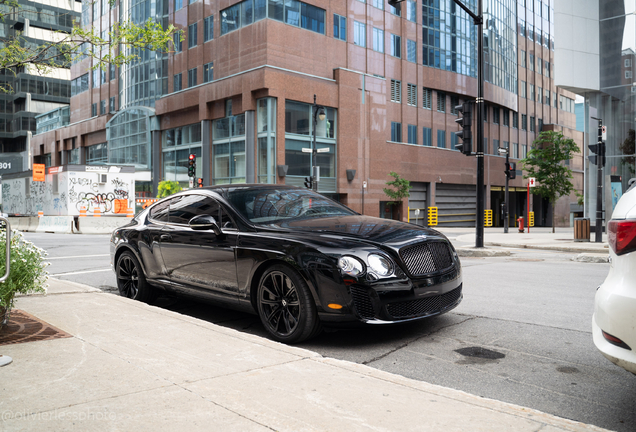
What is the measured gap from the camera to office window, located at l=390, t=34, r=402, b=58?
46906mm

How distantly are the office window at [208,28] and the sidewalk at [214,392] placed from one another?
41917 millimetres

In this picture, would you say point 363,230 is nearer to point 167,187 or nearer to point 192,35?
point 167,187

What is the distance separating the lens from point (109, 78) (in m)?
62.1

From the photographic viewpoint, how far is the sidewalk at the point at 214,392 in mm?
2994

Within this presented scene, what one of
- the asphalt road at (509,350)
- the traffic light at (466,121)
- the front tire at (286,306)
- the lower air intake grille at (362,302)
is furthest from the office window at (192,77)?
the lower air intake grille at (362,302)

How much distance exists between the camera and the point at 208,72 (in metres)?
43.6

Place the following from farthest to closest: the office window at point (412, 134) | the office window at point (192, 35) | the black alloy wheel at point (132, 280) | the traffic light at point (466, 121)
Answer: the office window at point (412, 134) → the office window at point (192, 35) → the traffic light at point (466, 121) → the black alloy wheel at point (132, 280)

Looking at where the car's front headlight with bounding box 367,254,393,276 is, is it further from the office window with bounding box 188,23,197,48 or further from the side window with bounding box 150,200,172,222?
the office window with bounding box 188,23,197,48

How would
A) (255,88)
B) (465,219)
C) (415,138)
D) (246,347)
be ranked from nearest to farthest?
(246,347)
(255,88)
(415,138)
(465,219)

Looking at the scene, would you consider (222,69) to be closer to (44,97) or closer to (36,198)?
(36,198)

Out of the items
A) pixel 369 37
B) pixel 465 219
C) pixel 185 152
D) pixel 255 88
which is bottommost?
pixel 465 219

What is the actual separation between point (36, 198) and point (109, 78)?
25.1 m

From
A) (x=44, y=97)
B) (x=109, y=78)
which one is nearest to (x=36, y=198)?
(x=109, y=78)

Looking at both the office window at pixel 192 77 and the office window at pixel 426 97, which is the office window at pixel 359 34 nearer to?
the office window at pixel 426 97
